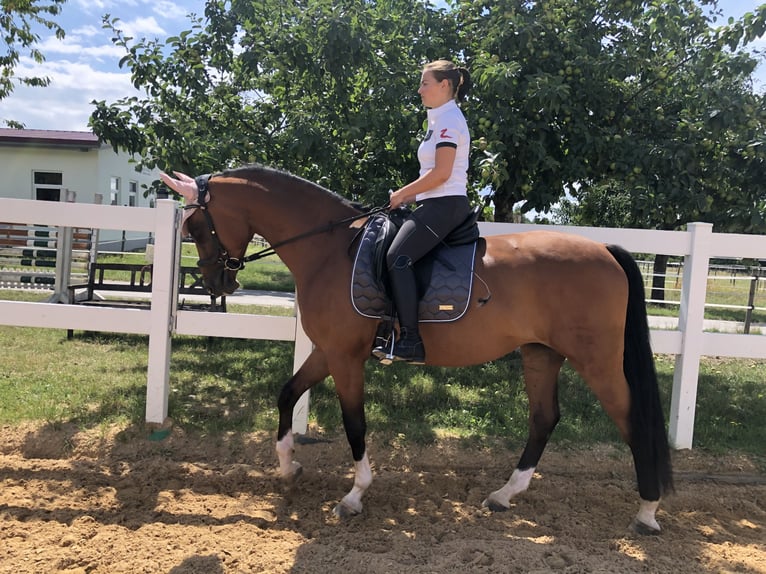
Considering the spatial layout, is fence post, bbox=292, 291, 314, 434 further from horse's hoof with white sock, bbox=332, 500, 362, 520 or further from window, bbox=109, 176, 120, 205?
window, bbox=109, 176, 120, 205

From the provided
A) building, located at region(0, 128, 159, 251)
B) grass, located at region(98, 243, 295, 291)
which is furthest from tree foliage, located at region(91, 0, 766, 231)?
building, located at region(0, 128, 159, 251)

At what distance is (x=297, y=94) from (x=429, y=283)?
3658mm

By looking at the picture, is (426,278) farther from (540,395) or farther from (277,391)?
(277,391)

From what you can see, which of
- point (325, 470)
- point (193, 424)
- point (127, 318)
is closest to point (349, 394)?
point (325, 470)

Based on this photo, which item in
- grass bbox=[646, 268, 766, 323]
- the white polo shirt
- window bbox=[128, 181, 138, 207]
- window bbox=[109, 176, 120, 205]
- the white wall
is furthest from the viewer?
window bbox=[128, 181, 138, 207]

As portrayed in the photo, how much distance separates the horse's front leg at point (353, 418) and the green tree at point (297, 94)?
253 centimetres

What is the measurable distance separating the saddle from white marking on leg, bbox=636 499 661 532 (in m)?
1.71

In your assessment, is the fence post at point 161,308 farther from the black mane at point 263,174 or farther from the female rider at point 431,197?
the female rider at point 431,197

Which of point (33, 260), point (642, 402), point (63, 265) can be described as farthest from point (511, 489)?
point (33, 260)

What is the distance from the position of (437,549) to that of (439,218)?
1.97m

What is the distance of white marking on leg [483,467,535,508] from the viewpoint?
3859mm

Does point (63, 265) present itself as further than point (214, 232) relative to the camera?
Yes

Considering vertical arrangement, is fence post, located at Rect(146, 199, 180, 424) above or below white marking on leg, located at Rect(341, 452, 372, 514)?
above

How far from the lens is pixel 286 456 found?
4.01 metres
